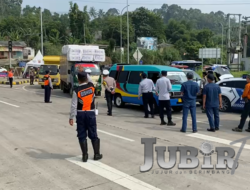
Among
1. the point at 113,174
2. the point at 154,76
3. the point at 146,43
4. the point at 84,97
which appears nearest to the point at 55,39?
the point at 146,43

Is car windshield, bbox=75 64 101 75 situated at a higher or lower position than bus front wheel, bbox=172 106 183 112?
higher

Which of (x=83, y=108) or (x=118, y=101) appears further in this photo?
(x=118, y=101)

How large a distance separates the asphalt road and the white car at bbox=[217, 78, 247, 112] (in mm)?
1273

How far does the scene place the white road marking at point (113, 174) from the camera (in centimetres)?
548

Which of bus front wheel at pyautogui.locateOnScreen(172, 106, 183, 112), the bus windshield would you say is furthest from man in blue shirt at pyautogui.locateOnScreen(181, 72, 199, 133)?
the bus windshield

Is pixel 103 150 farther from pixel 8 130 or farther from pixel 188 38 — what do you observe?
pixel 188 38

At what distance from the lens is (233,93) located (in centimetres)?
1342

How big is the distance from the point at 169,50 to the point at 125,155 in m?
52.7

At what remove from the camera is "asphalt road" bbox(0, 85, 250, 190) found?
561 cm

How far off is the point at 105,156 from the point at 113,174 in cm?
115

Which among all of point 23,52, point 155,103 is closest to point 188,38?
point 23,52

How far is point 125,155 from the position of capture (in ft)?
23.7

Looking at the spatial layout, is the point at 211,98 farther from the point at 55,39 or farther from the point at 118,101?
the point at 55,39

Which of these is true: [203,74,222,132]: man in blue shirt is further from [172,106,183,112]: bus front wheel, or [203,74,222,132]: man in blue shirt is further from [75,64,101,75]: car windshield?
[75,64,101,75]: car windshield
